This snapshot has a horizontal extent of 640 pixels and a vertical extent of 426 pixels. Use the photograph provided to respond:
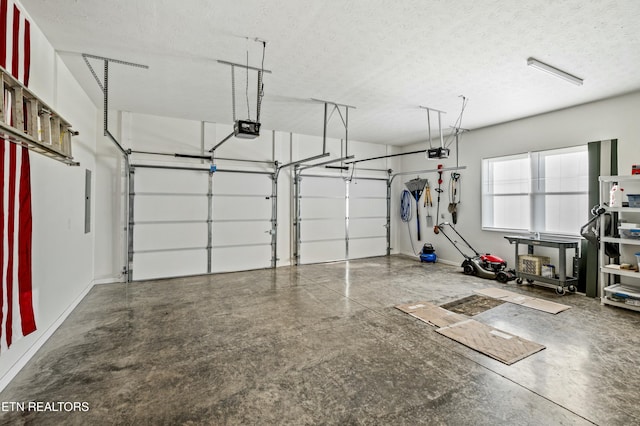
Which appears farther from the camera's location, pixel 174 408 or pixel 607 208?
pixel 607 208

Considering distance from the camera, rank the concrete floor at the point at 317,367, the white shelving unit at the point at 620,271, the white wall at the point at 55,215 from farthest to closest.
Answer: the white shelving unit at the point at 620,271
the white wall at the point at 55,215
the concrete floor at the point at 317,367

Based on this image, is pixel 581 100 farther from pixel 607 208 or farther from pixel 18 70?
pixel 18 70

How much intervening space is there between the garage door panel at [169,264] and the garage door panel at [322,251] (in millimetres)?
2446

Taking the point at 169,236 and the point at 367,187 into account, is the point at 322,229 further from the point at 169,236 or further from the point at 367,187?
the point at 169,236

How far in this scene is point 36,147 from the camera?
248 centimetres

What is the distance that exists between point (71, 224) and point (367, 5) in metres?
4.56

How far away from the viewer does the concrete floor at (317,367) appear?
215 centimetres

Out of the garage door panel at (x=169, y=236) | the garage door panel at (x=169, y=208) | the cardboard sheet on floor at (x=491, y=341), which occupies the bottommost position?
the cardboard sheet on floor at (x=491, y=341)

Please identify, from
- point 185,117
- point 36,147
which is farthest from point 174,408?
point 185,117

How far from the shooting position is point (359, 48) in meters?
3.36

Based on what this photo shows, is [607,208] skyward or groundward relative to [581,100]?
groundward

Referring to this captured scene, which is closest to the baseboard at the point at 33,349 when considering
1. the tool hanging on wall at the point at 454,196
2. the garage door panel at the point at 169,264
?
the garage door panel at the point at 169,264

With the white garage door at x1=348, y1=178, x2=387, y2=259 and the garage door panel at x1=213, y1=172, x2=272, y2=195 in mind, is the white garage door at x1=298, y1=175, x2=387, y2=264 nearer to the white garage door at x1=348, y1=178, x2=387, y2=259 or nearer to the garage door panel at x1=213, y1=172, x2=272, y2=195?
the white garage door at x1=348, y1=178, x2=387, y2=259

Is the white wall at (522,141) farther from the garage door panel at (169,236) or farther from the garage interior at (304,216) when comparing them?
the garage door panel at (169,236)
